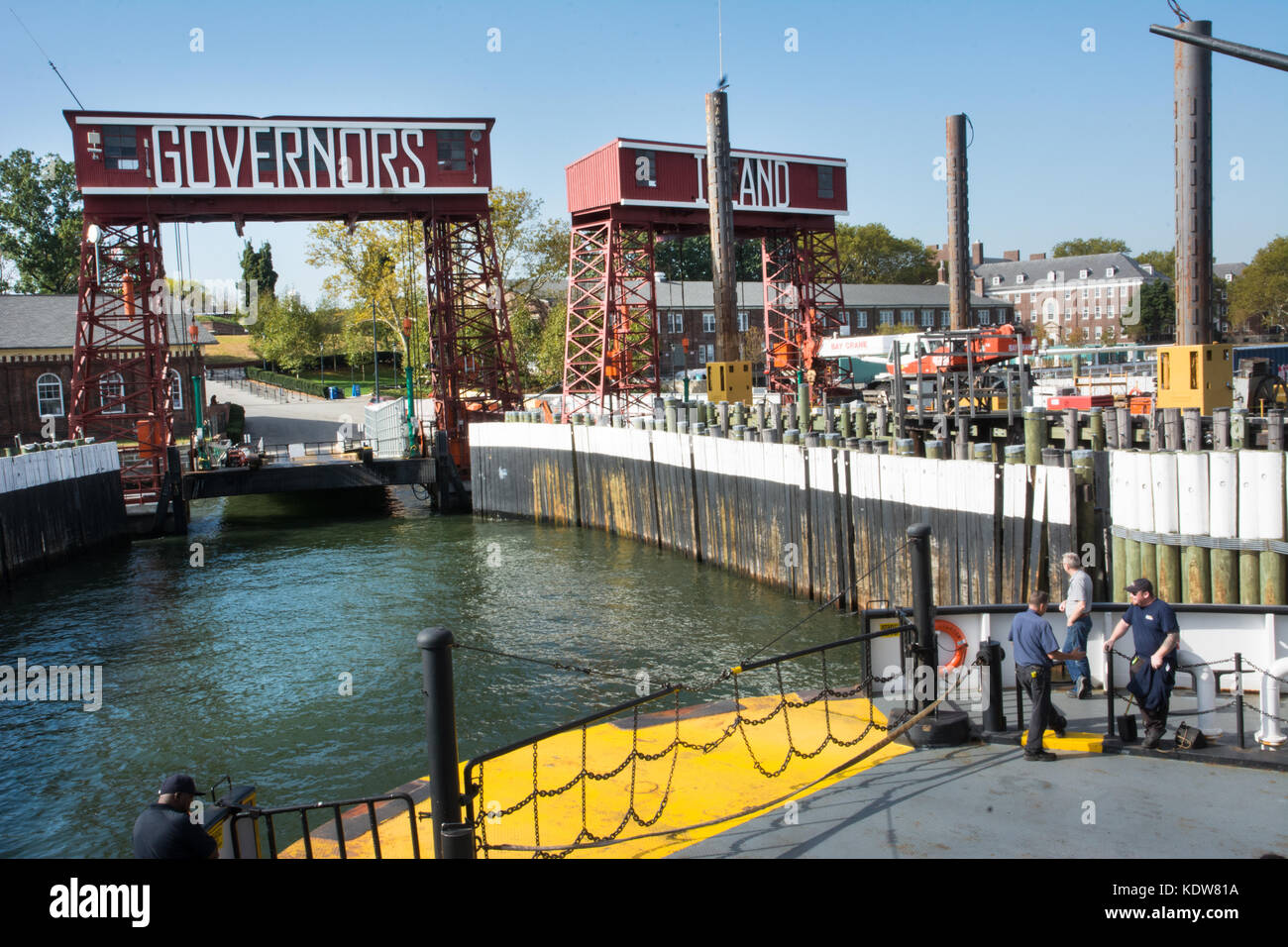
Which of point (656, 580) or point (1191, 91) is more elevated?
point (1191, 91)

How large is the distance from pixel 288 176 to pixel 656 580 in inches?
797

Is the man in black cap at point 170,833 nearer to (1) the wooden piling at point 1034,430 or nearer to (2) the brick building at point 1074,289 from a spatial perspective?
(1) the wooden piling at point 1034,430

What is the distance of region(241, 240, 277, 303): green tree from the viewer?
112m

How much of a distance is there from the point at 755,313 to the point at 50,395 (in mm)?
53606


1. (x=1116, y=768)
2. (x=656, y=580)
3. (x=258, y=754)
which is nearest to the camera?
(x=1116, y=768)

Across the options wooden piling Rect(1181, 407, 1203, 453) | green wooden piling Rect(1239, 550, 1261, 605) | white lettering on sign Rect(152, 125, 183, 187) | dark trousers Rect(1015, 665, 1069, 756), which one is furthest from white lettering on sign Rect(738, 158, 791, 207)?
dark trousers Rect(1015, 665, 1069, 756)

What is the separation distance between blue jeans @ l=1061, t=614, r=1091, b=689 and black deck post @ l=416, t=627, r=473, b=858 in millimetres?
7242

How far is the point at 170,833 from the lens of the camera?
647 centimetres

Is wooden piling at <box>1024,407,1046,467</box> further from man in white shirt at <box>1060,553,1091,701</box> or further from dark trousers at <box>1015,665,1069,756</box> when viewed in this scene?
dark trousers at <box>1015,665,1069,756</box>

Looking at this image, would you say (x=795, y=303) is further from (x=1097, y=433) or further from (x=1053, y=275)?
(x=1053, y=275)

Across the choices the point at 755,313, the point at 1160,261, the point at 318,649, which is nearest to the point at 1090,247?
the point at 1160,261

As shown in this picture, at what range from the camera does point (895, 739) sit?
980 cm
